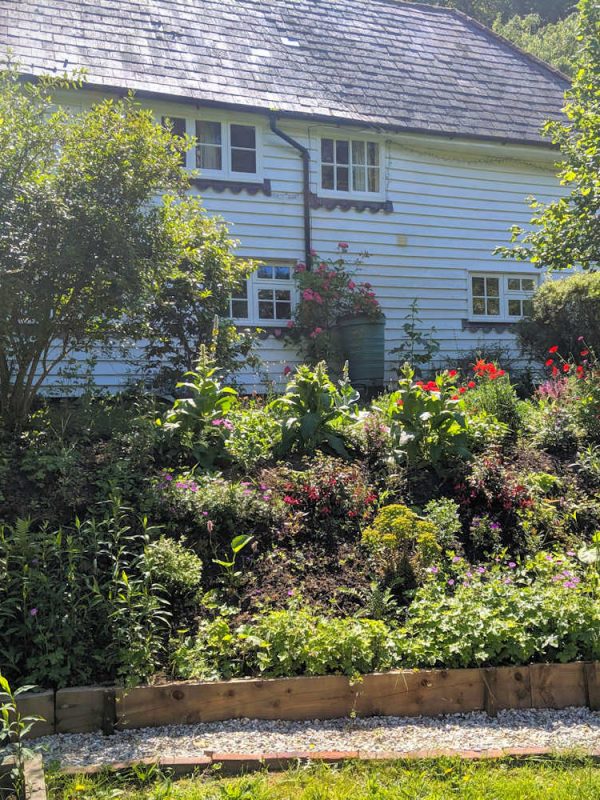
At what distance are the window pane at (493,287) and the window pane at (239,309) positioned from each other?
14.9ft

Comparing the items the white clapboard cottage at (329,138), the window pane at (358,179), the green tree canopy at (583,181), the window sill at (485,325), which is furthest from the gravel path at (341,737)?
the window pane at (358,179)

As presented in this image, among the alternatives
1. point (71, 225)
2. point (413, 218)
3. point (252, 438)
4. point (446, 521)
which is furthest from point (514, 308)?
point (71, 225)

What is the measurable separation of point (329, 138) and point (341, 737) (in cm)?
1028

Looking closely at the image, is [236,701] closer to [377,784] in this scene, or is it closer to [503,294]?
[377,784]

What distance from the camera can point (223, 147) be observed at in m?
11.0

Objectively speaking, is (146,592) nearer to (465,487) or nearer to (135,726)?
(135,726)

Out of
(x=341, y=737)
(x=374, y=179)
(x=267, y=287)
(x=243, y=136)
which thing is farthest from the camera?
(x=374, y=179)

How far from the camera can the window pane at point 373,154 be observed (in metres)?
12.0

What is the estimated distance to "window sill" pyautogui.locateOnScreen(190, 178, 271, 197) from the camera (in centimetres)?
1077

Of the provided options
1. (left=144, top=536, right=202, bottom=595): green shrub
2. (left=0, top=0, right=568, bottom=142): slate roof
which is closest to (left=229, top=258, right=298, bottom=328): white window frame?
(left=0, top=0, right=568, bottom=142): slate roof

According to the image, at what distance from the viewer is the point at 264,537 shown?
4625mm

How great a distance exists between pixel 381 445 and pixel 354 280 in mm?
6346

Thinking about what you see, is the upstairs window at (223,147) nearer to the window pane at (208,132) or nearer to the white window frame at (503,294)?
the window pane at (208,132)

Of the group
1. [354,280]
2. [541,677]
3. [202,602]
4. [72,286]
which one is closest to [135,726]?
[202,602]
